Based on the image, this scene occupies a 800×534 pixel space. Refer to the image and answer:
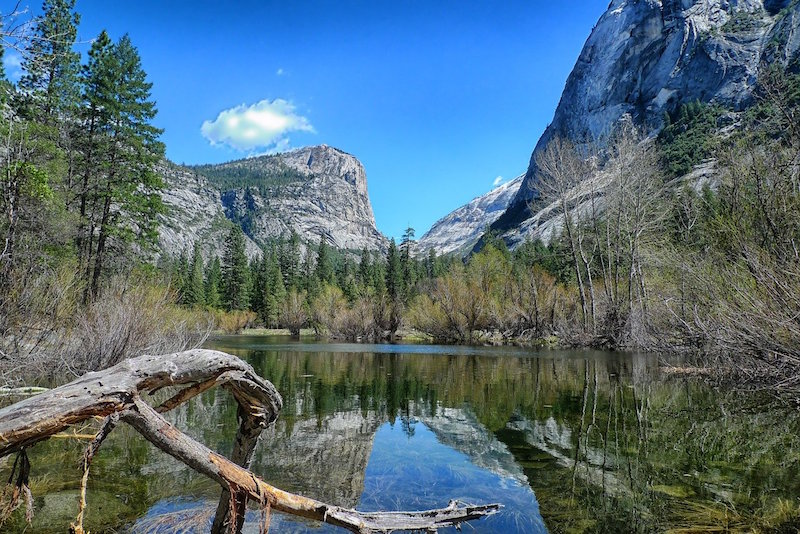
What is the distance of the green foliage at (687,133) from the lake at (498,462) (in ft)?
227

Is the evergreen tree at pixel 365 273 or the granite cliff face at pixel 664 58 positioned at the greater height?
the granite cliff face at pixel 664 58

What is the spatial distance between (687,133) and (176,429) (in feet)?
348

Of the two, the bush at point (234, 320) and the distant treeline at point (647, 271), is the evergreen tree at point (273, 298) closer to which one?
the distant treeline at point (647, 271)

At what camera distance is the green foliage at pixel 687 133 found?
77.1 meters

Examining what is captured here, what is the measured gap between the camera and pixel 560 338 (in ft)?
113

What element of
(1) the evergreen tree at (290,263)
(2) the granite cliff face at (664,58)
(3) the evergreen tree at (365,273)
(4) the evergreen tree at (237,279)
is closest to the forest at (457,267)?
(4) the evergreen tree at (237,279)

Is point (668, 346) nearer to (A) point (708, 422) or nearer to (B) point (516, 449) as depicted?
(A) point (708, 422)

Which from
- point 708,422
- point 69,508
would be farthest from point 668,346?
point 69,508

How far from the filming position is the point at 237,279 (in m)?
82.8

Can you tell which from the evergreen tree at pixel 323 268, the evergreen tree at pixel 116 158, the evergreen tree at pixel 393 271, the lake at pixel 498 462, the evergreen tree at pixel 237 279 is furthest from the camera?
the evergreen tree at pixel 323 268

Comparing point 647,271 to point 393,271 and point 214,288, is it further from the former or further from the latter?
point 214,288

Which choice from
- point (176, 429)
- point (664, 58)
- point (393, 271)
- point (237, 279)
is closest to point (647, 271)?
point (176, 429)

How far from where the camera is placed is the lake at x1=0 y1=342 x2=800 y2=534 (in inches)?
218

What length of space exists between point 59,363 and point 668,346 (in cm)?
2236
